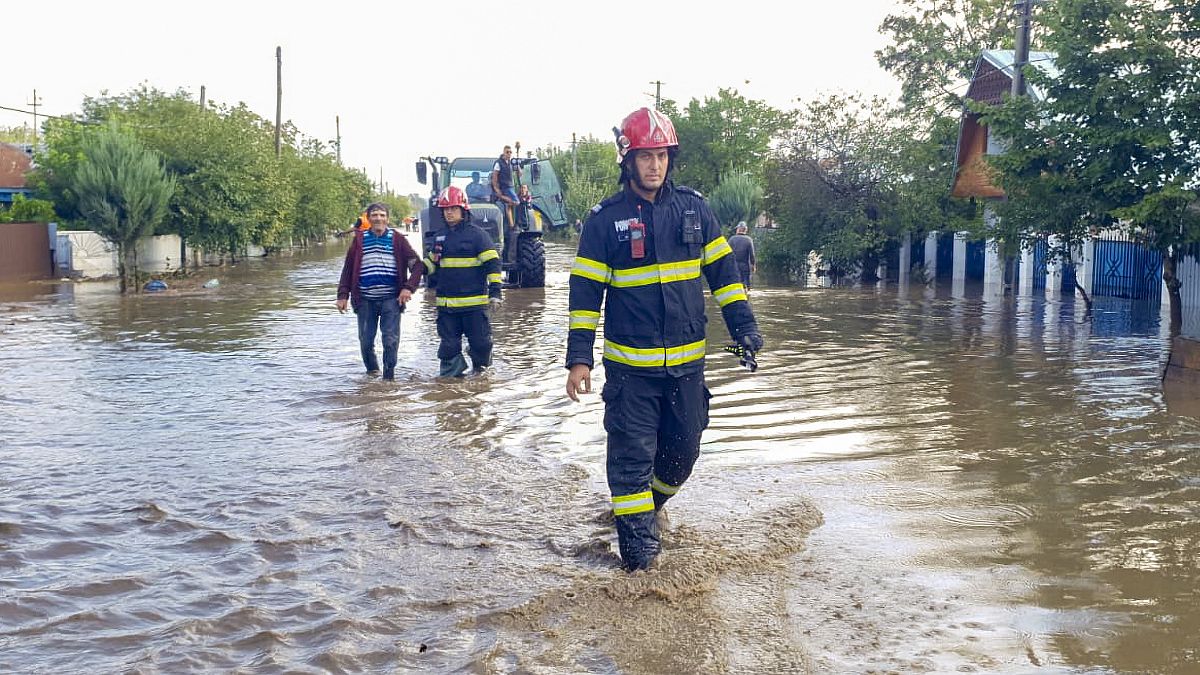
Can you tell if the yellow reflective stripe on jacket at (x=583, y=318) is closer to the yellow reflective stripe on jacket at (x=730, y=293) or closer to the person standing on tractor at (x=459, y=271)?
the yellow reflective stripe on jacket at (x=730, y=293)

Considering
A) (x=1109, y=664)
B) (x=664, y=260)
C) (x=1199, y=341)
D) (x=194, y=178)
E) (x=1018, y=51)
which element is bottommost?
(x=1109, y=664)

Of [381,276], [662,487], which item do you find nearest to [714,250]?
[662,487]

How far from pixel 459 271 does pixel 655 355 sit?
18.9ft

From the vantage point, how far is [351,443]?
8.20 meters

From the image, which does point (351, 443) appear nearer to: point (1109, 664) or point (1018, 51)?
point (1109, 664)

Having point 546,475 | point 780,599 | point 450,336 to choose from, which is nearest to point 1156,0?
point 450,336

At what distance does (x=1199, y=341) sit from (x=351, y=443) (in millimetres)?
7306

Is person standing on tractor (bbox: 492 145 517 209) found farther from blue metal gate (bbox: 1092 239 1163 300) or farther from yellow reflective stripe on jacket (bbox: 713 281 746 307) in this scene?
yellow reflective stripe on jacket (bbox: 713 281 746 307)

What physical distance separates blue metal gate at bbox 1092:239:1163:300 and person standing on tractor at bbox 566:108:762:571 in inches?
723

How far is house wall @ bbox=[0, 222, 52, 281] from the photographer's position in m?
26.0

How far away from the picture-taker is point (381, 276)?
1068 centimetres

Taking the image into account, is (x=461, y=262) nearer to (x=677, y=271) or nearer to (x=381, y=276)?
(x=381, y=276)

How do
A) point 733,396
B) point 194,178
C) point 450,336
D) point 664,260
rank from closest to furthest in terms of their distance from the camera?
point 664,260
point 733,396
point 450,336
point 194,178

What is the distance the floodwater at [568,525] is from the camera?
4.39m
